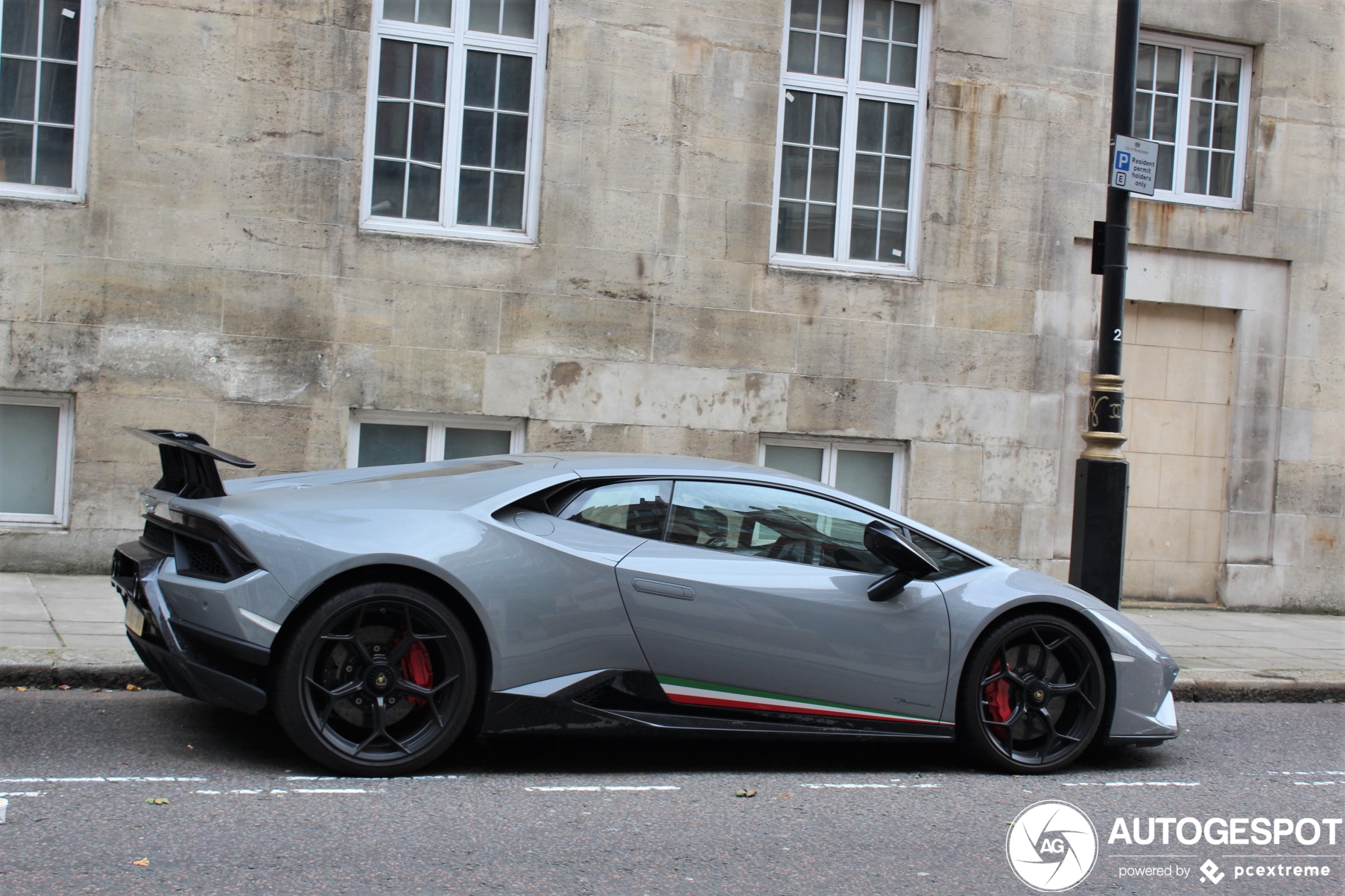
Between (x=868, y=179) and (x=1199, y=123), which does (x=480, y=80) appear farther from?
(x=1199, y=123)

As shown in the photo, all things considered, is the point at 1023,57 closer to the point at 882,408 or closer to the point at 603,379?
the point at 882,408

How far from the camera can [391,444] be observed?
10203 millimetres

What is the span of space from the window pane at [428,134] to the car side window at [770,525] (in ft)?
19.5

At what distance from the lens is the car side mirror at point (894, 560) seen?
5.33m

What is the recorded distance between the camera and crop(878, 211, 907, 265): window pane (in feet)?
37.6

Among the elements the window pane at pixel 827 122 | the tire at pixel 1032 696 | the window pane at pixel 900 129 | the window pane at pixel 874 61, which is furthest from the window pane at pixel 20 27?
the tire at pixel 1032 696

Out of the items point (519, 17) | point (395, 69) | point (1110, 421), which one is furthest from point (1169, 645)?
point (395, 69)

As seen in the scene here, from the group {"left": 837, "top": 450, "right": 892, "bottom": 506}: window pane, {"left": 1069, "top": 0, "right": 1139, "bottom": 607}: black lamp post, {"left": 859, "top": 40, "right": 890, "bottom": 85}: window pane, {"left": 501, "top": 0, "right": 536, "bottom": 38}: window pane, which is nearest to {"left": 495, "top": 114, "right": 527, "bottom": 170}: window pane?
{"left": 501, "top": 0, "right": 536, "bottom": 38}: window pane

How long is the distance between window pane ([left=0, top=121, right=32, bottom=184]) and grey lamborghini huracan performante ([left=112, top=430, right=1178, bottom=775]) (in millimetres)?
5274

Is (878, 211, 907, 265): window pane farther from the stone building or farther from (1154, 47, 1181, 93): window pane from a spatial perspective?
(1154, 47, 1181, 93): window pane

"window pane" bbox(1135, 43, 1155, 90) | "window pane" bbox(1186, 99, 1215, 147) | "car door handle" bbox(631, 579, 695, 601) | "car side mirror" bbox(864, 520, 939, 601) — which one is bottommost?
"car door handle" bbox(631, 579, 695, 601)

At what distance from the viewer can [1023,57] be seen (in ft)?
37.8

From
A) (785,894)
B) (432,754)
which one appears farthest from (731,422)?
(785,894)

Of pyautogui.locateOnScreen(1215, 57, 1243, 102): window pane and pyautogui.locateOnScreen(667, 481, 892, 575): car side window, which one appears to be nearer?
pyautogui.locateOnScreen(667, 481, 892, 575): car side window
